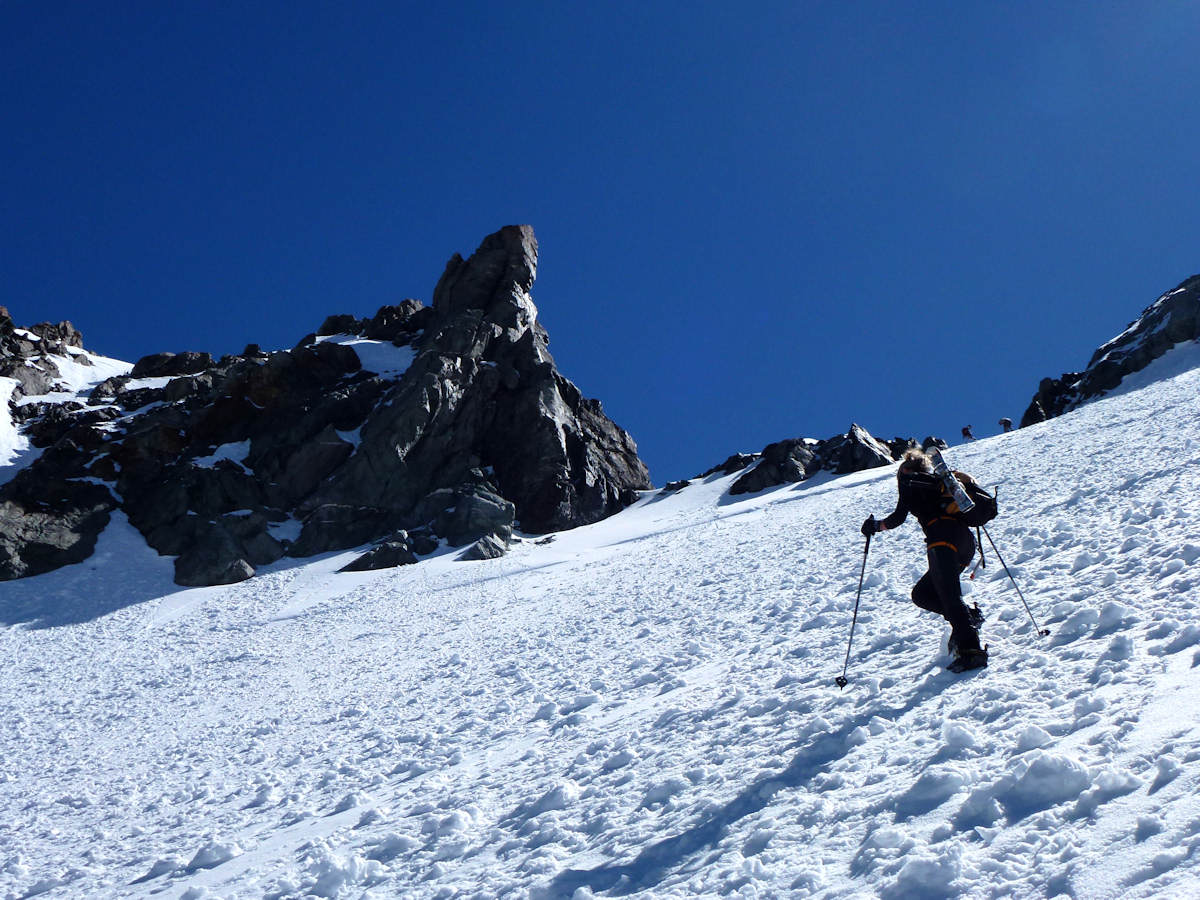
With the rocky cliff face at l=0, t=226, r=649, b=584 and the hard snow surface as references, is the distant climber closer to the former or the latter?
the hard snow surface

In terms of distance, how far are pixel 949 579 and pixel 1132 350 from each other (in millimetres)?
57527

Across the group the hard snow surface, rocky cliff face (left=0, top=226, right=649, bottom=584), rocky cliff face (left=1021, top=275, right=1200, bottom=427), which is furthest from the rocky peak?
the hard snow surface

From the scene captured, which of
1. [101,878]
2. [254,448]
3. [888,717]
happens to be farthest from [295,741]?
[254,448]

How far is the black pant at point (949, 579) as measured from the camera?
7.71 m

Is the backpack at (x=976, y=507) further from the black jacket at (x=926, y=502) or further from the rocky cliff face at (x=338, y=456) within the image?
the rocky cliff face at (x=338, y=456)

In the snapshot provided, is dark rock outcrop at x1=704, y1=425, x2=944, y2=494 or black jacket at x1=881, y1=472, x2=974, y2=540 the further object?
dark rock outcrop at x1=704, y1=425, x2=944, y2=494

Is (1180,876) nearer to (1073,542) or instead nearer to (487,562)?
(1073,542)

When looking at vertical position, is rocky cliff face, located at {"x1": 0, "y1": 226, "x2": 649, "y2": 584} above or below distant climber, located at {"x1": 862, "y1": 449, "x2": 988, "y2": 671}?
above

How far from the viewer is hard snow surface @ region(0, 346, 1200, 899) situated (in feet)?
16.1

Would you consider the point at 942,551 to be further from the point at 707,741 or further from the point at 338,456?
the point at 338,456

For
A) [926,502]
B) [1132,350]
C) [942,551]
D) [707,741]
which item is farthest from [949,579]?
[1132,350]

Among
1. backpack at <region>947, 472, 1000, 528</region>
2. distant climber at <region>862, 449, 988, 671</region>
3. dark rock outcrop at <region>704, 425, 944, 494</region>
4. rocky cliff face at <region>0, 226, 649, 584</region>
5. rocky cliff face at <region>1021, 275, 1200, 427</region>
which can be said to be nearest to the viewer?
distant climber at <region>862, 449, 988, 671</region>

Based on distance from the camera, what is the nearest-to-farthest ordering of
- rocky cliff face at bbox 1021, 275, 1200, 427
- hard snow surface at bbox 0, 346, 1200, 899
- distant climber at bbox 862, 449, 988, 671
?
1. hard snow surface at bbox 0, 346, 1200, 899
2. distant climber at bbox 862, 449, 988, 671
3. rocky cliff face at bbox 1021, 275, 1200, 427

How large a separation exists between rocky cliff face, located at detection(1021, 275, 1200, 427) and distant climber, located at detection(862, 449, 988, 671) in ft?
172
